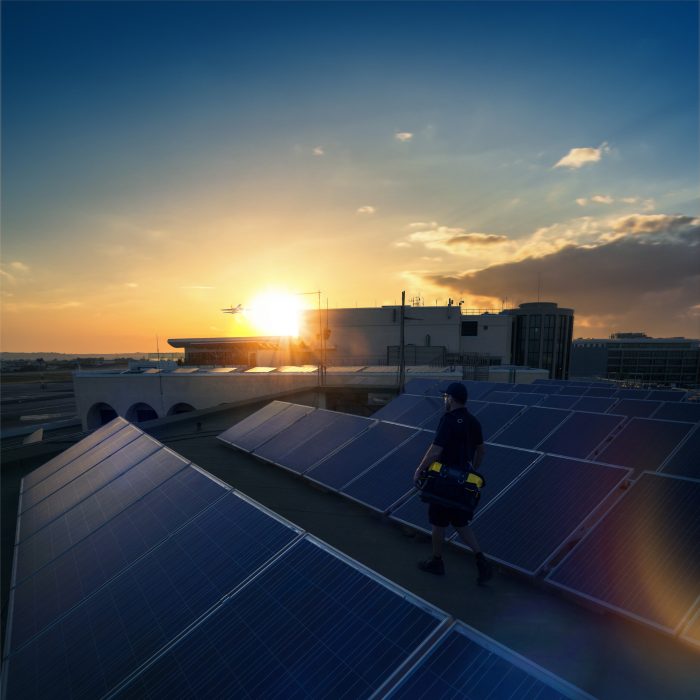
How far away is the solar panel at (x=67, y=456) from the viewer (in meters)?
8.67

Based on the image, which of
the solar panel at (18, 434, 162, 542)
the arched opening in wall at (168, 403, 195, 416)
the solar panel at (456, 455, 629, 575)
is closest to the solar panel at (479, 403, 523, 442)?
the solar panel at (456, 455, 629, 575)

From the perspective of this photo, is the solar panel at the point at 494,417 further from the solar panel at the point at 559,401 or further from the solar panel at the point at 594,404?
the solar panel at the point at 594,404

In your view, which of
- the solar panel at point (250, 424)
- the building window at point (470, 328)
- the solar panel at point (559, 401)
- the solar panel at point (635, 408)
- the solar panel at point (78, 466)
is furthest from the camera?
the building window at point (470, 328)

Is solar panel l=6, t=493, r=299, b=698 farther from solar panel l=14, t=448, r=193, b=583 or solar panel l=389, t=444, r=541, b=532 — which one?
solar panel l=389, t=444, r=541, b=532

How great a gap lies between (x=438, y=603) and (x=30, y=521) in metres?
7.30

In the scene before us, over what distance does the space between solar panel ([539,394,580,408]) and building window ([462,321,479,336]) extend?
161 ft

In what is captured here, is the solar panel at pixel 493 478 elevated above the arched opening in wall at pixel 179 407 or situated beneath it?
elevated above

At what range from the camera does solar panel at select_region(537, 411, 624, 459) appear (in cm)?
775

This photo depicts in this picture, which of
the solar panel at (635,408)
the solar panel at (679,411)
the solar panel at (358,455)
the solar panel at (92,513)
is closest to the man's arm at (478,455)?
the solar panel at (358,455)

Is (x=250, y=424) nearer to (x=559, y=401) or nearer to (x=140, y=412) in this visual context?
(x=559, y=401)

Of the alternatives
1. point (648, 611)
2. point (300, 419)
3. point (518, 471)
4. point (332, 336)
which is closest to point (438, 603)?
point (648, 611)

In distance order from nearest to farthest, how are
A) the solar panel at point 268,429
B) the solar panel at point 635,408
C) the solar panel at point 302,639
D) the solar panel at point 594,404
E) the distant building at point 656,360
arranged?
the solar panel at point 302,639 < the solar panel at point 268,429 < the solar panel at point 635,408 < the solar panel at point 594,404 < the distant building at point 656,360

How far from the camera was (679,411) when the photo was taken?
11734mm

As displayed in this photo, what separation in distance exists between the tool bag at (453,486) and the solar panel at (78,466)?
7.24 metres
